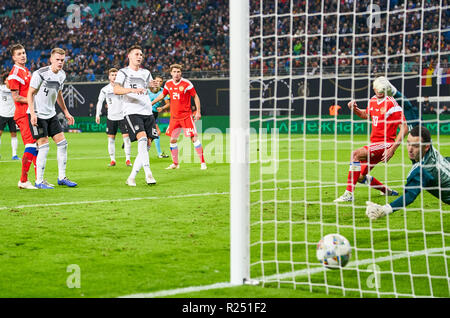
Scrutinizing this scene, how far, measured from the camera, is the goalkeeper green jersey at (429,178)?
549 centimetres

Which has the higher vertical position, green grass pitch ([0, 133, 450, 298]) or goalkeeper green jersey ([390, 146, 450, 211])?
goalkeeper green jersey ([390, 146, 450, 211])

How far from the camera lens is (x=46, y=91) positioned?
368 inches

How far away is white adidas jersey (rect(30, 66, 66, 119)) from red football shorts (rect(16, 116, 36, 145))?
0.41m

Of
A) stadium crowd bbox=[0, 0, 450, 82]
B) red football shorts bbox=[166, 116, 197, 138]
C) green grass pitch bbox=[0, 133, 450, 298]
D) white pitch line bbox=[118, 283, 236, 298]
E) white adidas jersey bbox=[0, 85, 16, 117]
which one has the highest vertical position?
stadium crowd bbox=[0, 0, 450, 82]

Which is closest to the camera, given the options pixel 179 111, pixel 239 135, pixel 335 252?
pixel 239 135

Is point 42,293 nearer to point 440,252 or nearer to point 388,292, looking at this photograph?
point 388,292

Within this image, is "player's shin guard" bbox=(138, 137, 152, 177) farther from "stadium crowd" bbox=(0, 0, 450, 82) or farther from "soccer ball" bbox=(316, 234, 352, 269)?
"stadium crowd" bbox=(0, 0, 450, 82)

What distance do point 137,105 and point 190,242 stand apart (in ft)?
14.9

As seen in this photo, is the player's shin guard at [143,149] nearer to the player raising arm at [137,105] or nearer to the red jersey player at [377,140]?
the player raising arm at [137,105]

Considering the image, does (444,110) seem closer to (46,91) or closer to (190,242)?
(46,91)

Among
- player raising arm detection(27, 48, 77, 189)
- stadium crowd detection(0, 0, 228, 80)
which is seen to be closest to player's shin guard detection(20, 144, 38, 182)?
player raising arm detection(27, 48, 77, 189)

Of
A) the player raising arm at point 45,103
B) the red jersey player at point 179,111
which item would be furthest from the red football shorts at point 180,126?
the player raising arm at point 45,103

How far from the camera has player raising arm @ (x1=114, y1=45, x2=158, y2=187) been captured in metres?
9.53

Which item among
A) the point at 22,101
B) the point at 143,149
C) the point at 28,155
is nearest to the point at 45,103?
the point at 22,101
